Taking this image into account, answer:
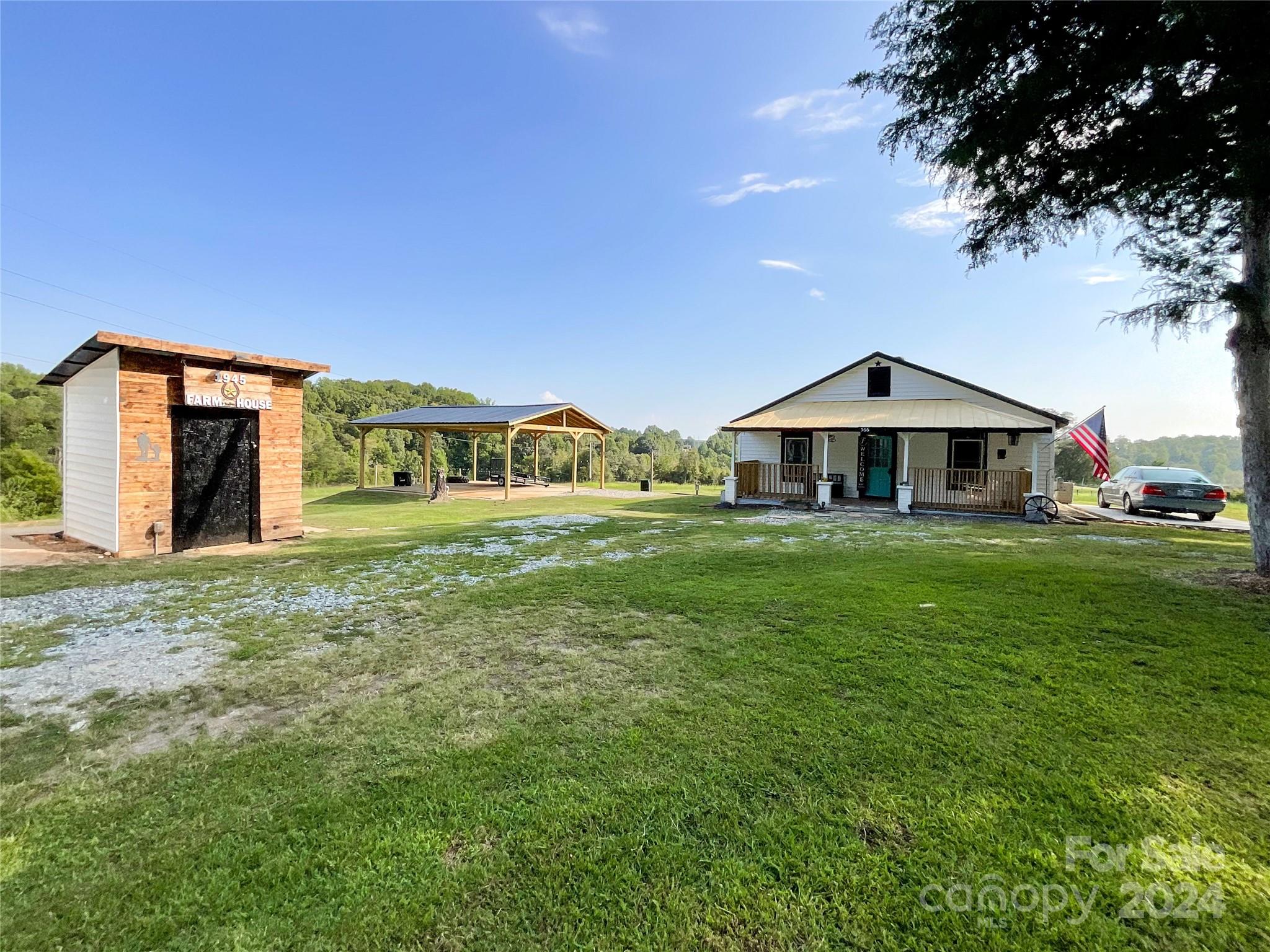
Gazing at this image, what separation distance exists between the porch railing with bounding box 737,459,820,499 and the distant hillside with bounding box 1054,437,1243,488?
41.0 m

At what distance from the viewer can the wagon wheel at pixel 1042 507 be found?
477 inches

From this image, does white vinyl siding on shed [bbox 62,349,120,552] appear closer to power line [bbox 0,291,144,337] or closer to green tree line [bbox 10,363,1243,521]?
green tree line [bbox 10,363,1243,521]

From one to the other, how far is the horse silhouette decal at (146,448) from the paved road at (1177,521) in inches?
774

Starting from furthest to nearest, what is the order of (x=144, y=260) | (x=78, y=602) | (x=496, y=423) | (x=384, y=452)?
(x=384, y=452)
(x=144, y=260)
(x=496, y=423)
(x=78, y=602)

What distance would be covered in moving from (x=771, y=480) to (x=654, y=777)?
14.7 m

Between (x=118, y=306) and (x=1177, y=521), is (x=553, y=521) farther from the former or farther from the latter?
(x=118, y=306)

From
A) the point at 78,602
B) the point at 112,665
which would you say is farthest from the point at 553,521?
the point at 112,665

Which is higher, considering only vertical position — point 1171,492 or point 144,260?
point 144,260

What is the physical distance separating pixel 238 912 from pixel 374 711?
4.54 ft

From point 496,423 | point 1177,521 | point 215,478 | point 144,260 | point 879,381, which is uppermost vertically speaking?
point 144,260

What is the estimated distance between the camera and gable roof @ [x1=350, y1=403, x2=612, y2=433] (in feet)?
60.5

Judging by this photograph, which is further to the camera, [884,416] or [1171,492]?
[884,416]

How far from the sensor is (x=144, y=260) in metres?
30.0

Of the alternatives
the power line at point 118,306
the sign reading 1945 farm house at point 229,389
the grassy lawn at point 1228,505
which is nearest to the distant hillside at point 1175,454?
the grassy lawn at point 1228,505
